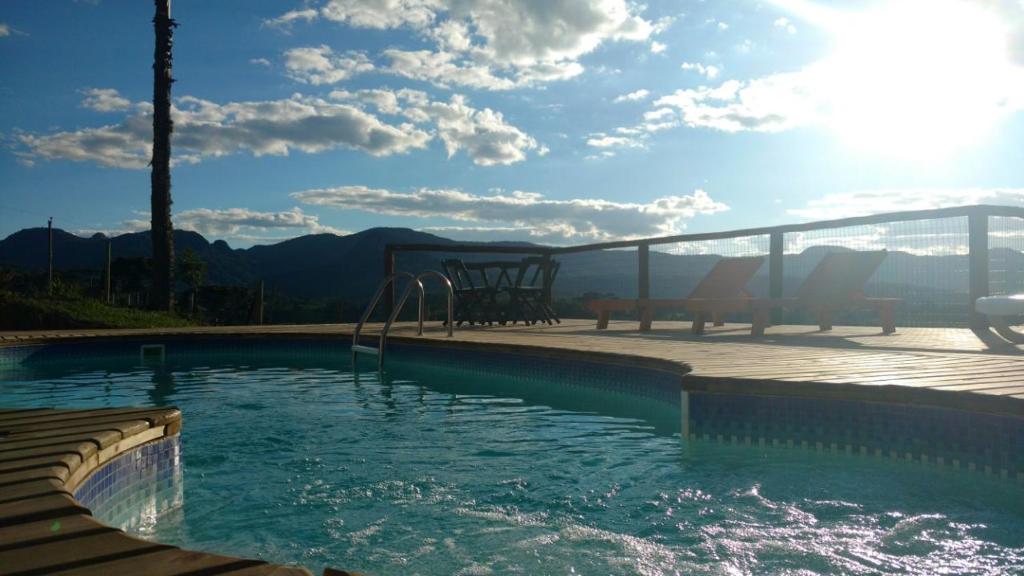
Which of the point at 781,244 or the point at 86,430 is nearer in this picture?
the point at 86,430

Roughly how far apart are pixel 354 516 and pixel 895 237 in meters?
7.14

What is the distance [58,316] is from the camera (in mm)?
12117

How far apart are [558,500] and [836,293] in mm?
5725

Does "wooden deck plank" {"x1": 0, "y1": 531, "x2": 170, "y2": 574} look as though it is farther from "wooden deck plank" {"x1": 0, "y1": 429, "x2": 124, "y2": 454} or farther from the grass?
the grass

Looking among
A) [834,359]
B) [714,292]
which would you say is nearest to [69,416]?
[834,359]

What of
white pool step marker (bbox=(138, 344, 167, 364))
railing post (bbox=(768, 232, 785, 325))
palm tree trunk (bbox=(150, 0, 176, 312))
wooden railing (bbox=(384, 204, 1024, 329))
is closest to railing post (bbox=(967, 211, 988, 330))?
wooden railing (bbox=(384, 204, 1024, 329))

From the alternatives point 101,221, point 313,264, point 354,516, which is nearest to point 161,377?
point 354,516

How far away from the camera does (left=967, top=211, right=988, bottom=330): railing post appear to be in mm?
7078

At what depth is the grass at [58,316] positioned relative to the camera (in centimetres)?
1184

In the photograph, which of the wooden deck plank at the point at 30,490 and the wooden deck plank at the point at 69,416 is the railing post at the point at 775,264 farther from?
the wooden deck plank at the point at 30,490

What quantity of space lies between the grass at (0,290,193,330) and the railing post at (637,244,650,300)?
8.16m

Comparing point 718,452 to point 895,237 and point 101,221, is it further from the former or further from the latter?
point 101,221

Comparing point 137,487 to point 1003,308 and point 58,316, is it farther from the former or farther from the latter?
point 58,316

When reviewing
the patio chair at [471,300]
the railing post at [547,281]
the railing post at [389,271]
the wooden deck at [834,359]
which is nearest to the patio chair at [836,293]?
the wooden deck at [834,359]
